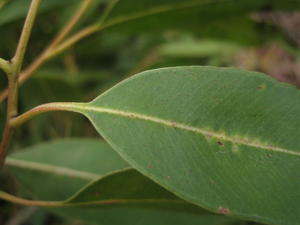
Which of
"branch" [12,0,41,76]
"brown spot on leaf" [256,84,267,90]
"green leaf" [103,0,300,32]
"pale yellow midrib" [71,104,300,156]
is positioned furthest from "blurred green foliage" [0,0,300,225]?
"brown spot on leaf" [256,84,267,90]

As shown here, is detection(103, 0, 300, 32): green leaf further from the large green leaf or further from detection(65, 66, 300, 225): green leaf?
detection(65, 66, 300, 225): green leaf

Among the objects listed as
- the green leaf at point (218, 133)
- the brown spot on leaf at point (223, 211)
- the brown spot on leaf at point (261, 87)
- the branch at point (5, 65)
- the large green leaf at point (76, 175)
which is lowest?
the large green leaf at point (76, 175)

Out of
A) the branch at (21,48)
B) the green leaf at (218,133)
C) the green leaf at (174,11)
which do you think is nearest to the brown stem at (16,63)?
the branch at (21,48)

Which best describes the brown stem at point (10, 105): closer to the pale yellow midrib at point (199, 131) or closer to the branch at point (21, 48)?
the branch at point (21, 48)

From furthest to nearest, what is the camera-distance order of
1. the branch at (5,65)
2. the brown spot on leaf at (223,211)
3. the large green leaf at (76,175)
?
the large green leaf at (76,175)
the branch at (5,65)
the brown spot on leaf at (223,211)

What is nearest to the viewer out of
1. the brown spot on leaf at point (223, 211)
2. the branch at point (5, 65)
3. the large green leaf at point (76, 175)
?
the brown spot on leaf at point (223, 211)

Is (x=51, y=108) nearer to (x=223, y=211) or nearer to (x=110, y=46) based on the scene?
(x=223, y=211)

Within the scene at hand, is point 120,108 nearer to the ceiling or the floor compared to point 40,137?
nearer to the ceiling

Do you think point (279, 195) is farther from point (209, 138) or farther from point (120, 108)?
point (120, 108)

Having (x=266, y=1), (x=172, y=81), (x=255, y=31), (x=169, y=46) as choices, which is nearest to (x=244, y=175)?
(x=172, y=81)
